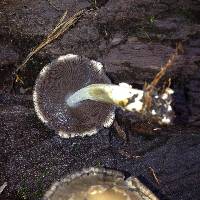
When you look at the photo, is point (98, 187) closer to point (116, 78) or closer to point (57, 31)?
point (116, 78)

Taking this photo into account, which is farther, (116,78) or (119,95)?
(116,78)

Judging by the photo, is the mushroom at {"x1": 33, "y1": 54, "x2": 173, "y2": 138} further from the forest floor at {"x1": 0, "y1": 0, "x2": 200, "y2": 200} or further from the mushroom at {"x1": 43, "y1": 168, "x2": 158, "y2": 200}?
the mushroom at {"x1": 43, "y1": 168, "x2": 158, "y2": 200}

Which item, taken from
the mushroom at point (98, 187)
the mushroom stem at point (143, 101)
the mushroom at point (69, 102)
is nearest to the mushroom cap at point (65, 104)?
the mushroom at point (69, 102)

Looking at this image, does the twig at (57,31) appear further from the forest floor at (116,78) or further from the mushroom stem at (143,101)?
the mushroom stem at (143,101)

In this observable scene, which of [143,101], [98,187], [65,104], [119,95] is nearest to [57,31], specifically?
[65,104]

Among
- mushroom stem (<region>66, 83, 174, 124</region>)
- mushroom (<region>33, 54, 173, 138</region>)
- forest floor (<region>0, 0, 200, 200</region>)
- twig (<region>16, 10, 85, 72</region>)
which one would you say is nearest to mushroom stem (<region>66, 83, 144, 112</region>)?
mushroom stem (<region>66, 83, 174, 124</region>)
